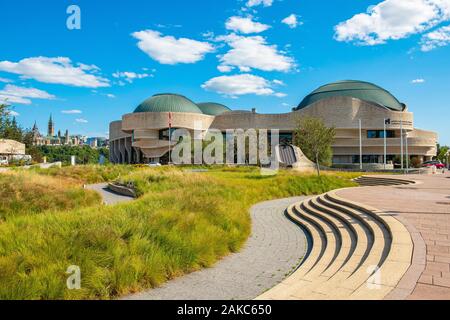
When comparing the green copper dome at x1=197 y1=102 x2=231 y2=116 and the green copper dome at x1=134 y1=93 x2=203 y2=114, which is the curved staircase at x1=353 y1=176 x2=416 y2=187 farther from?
the green copper dome at x1=197 y1=102 x2=231 y2=116

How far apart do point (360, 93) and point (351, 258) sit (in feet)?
274

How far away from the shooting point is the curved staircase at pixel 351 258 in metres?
4.49

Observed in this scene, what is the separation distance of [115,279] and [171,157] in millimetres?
60930

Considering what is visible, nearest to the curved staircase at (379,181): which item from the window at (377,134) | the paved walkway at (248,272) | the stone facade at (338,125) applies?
the paved walkway at (248,272)

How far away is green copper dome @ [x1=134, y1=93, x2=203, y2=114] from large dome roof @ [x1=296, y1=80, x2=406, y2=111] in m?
36.3

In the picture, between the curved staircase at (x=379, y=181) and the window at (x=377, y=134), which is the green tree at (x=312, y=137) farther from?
the window at (x=377, y=134)

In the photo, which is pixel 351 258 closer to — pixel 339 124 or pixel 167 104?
pixel 339 124

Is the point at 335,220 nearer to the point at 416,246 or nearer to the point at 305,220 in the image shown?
the point at 305,220

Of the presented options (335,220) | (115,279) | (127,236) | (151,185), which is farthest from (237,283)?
(151,185)

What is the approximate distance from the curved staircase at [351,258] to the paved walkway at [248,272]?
20.9 inches

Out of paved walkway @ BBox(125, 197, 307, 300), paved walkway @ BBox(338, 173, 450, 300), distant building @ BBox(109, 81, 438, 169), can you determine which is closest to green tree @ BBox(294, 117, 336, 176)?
distant building @ BBox(109, 81, 438, 169)

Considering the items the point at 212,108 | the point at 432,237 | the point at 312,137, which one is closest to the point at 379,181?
the point at 312,137

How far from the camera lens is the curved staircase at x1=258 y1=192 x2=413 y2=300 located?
14.7 ft
